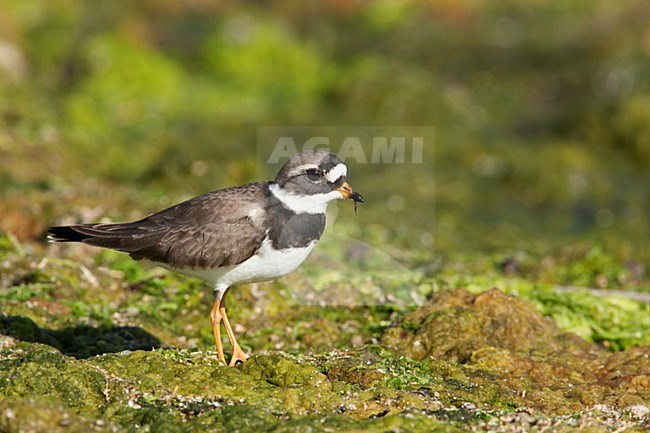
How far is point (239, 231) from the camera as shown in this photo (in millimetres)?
7941

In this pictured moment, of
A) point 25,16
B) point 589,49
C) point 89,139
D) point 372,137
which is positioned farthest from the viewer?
point 589,49

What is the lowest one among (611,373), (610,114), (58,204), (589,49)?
(611,373)

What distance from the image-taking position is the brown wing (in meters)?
7.91

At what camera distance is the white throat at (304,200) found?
26.6 ft

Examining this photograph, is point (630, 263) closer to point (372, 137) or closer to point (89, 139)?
point (372, 137)

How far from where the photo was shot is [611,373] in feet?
27.1

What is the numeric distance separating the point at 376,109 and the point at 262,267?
14635mm

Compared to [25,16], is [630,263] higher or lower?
lower

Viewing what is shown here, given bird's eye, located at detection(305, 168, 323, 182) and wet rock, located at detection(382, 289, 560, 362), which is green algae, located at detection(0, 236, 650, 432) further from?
bird's eye, located at detection(305, 168, 323, 182)

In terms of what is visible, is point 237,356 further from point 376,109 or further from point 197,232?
point 376,109

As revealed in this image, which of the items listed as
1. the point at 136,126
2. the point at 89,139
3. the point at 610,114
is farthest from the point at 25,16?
the point at 610,114

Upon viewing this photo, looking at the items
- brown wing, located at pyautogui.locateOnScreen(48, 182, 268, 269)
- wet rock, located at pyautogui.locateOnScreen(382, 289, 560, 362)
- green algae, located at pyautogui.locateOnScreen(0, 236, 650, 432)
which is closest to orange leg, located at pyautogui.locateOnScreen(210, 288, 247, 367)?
green algae, located at pyautogui.locateOnScreen(0, 236, 650, 432)

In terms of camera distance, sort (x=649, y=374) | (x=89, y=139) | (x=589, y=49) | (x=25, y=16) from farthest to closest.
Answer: (x=589, y=49)
(x=25, y=16)
(x=89, y=139)
(x=649, y=374)

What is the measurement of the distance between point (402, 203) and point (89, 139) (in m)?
6.95
